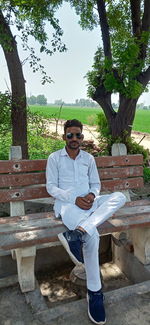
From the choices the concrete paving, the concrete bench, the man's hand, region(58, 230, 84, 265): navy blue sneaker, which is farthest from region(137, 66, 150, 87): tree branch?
region(58, 230, 84, 265): navy blue sneaker

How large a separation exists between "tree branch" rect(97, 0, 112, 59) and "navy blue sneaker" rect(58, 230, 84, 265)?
5.69 m

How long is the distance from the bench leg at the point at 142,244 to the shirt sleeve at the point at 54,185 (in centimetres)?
89

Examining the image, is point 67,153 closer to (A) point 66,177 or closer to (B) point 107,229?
(A) point 66,177

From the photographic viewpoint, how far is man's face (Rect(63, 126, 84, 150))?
291 centimetres

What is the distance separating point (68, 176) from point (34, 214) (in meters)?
0.56

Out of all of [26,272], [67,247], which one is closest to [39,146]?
[26,272]

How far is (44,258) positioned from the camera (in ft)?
10.9

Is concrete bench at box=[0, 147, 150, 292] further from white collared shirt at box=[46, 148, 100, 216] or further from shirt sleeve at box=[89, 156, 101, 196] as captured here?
shirt sleeve at box=[89, 156, 101, 196]

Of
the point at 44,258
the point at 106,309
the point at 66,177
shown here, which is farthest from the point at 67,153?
the point at 106,309

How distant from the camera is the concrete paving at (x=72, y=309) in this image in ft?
7.08

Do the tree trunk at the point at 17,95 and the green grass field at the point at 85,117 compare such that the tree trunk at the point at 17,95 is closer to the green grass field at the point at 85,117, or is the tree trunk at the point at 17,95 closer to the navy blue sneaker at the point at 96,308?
the green grass field at the point at 85,117

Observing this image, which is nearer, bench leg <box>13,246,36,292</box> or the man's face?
bench leg <box>13,246,36,292</box>

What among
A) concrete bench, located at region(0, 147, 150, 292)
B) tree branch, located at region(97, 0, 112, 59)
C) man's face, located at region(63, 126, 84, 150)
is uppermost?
tree branch, located at region(97, 0, 112, 59)

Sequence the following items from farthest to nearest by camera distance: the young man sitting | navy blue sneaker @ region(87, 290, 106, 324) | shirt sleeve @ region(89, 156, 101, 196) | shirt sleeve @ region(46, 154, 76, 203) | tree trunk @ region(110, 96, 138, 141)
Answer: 1. tree trunk @ region(110, 96, 138, 141)
2. shirt sleeve @ region(89, 156, 101, 196)
3. shirt sleeve @ region(46, 154, 76, 203)
4. the young man sitting
5. navy blue sneaker @ region(87, 290, 106, 324)
